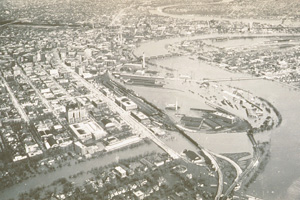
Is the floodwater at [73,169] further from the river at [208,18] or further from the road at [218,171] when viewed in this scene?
the river at [208,18]

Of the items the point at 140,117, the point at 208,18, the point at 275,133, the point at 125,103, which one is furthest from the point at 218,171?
the point at 208,18

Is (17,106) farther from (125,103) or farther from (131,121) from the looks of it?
(131,121)

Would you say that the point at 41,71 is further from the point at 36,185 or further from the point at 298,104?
the point at 298,104

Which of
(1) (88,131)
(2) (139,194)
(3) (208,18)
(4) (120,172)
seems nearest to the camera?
(2) (139,194)

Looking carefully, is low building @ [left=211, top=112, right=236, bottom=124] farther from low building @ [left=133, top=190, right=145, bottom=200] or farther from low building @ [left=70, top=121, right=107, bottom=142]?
low building @ [left=133, top=190, right=145, bottom=200]

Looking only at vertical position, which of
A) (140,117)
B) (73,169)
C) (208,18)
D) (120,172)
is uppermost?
(208,18)

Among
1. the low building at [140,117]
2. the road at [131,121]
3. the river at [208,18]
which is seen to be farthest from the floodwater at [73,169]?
the river at [208,18]
